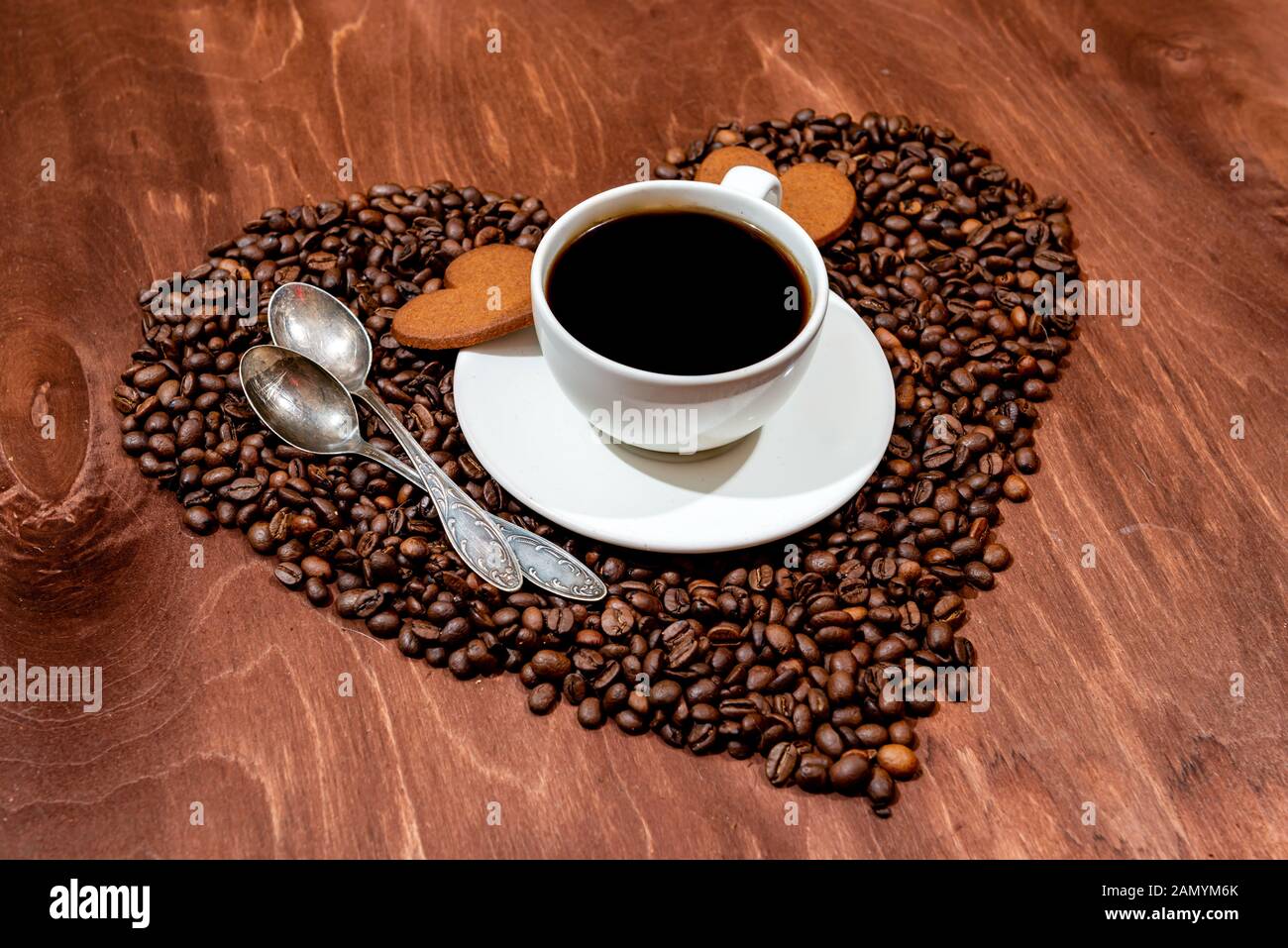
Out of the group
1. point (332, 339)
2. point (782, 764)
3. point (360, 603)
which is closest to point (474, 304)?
point (332, 339)

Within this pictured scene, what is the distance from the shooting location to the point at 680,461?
1275 mm

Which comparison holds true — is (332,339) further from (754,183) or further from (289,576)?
(754,183)

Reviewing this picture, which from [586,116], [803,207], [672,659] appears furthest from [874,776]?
[586,116]

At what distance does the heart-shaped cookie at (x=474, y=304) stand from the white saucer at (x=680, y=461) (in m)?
0.03

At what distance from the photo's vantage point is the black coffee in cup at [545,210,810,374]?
3.84 feet

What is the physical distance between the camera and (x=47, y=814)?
3.59 feet

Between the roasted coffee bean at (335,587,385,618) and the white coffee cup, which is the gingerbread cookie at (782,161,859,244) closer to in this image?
the white coffee cup

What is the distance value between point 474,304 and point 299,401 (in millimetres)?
255

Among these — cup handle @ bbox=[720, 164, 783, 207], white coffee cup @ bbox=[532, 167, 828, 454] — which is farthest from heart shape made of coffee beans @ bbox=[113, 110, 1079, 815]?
cup handle @ bbox=[720, 164, 783, 207]

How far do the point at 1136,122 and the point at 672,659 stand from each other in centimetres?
129

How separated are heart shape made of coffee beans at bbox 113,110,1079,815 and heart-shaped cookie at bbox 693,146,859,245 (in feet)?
0.07

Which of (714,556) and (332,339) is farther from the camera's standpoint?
(332,339)

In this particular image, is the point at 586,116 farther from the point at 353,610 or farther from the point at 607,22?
the point at 353,610

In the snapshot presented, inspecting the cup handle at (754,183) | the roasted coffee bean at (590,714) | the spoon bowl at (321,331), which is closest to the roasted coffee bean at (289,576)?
the spoon bowl at (321,331)
